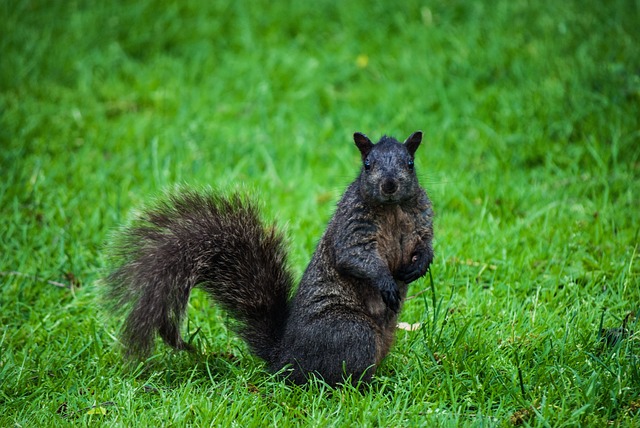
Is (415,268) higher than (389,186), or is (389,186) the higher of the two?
(389,186)

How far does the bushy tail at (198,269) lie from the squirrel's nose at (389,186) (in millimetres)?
606

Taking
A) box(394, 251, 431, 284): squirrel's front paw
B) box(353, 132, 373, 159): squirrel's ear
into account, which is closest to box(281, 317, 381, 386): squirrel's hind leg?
box(394, 251, 431, 284): squirrel's front paw

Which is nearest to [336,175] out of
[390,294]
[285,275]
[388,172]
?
[285,275]

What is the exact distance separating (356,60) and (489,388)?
184 inches

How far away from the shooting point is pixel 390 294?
131 inches

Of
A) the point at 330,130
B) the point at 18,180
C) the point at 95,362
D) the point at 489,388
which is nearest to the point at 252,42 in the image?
the point at 330,130

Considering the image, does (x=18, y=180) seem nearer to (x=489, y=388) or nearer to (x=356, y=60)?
(x=356, y=60)

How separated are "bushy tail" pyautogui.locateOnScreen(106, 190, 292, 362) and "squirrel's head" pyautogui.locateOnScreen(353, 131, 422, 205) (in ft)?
1.77

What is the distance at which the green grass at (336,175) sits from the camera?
10.9ft

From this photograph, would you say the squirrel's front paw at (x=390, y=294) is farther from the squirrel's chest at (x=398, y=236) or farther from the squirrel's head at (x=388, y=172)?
the squirrel's head at (x=388, y=172)

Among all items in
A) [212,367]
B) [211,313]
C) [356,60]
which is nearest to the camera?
[212,367]

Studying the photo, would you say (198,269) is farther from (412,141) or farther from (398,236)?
(412,141)

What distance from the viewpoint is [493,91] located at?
648 centimetres

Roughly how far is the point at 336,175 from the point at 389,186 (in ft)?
8.47
